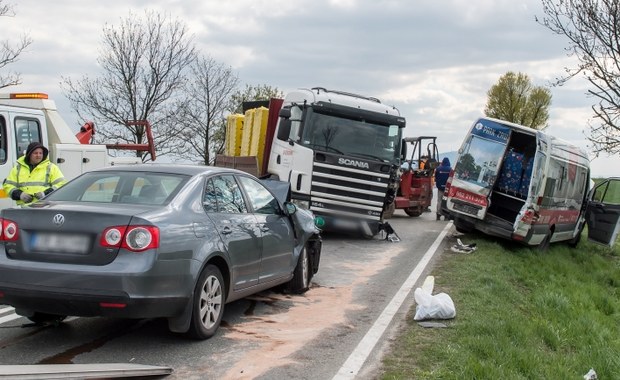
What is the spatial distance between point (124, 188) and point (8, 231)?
1.03 m

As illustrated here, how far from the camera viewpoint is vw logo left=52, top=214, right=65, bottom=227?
5.11 m

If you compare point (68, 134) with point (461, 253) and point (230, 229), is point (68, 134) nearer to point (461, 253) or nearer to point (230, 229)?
point (230, 229)

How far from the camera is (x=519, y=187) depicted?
1551cm

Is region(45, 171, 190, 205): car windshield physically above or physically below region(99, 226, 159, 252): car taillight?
above

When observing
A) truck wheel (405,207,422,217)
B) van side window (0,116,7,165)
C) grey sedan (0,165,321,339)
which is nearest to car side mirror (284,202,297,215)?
grey sedan (0,165,321,339)

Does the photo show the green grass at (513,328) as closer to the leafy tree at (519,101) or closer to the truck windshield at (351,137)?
the truck windshield at (351,137)

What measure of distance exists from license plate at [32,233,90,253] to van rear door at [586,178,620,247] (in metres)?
13.9

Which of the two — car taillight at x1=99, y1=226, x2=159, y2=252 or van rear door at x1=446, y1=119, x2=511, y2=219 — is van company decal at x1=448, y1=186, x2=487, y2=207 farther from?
car taillight at x1=99, y1=226, x2=159, y2=252

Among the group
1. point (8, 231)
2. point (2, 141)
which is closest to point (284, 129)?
point (2, 141)

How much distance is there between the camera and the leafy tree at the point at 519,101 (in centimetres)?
5741

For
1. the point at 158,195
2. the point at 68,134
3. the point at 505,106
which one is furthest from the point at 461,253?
the point at 505,106

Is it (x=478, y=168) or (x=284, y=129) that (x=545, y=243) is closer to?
(x=478, y=168)

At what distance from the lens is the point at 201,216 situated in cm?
570

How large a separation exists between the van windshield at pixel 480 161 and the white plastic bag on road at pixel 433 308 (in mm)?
7905
